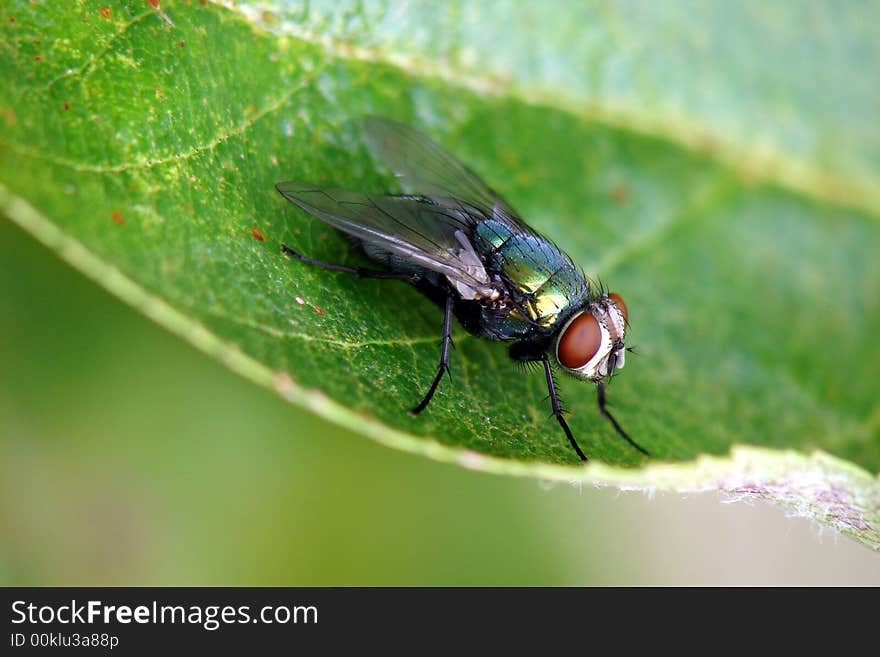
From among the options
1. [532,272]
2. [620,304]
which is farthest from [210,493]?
[620,304]

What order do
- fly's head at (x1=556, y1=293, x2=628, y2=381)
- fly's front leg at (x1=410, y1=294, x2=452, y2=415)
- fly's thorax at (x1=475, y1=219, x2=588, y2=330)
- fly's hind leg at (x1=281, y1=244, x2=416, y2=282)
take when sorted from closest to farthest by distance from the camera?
fly's front leg at (x1=410, y1=294, x2=452, y2=415) → fly's hind leg at (x1=281, y1=244, x2=416, y2=282) → fly's head at (x1=556, y1=293, x2=628, y2=381) → fly's thorax at (x1=475, y1=219, x2=588, y2=330)

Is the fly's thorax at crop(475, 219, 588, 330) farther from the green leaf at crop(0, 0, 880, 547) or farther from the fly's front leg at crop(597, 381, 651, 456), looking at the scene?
the fly's front leg at crop(597, 381, 651, 456)

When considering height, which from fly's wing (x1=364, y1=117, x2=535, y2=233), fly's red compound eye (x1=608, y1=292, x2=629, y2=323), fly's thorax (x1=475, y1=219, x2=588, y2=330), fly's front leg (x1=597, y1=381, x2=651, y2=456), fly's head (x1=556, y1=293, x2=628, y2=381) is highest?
fly's wing (x1=364, y1=117, x2=535, y2=233)

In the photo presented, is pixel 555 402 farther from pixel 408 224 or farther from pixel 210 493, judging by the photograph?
pixel 210 493

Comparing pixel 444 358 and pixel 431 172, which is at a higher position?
pixel 431 172

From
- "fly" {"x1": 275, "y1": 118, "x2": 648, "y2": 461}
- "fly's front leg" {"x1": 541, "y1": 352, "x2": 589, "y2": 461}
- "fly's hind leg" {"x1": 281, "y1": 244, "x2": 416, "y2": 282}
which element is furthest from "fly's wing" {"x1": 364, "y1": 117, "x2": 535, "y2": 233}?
"fly's front leg" {"x1": 541, "y1": 352, "x2": 589, "y2": 461}

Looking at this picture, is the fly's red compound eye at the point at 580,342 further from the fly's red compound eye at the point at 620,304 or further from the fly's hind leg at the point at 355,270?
the fly's hind leg at the point at 355,270
